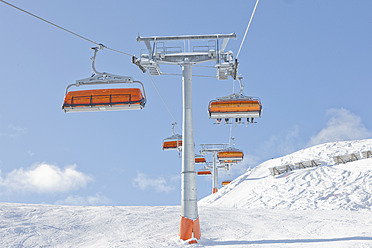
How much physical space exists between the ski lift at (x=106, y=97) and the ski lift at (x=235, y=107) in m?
3.89

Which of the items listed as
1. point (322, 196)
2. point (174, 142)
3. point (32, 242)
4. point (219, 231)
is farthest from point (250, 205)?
point (32, 242)

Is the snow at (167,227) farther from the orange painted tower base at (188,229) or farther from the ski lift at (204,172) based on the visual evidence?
the ski lift at (204,172)

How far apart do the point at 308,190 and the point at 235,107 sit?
12.4m

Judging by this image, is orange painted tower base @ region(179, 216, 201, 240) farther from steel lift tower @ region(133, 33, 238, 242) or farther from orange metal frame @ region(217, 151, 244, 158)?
orange metal frame @ region(217, 151, 244, 158)

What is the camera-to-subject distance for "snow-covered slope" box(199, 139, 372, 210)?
68.2ft

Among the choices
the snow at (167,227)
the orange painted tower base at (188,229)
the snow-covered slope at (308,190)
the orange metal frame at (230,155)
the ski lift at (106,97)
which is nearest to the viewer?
the snow at (167,227)

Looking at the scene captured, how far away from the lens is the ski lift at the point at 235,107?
46.4 ft

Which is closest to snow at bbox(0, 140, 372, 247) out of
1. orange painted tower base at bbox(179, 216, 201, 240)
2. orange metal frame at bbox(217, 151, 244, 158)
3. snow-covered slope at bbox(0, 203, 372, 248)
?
snow-covered slope at bbox(0, 203, 372, 248)

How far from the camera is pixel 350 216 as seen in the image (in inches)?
580

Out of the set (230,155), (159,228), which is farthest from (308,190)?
(159,228)

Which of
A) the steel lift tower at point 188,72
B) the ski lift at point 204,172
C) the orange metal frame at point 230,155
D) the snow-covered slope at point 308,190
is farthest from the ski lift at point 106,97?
the ski lift at point 204,172

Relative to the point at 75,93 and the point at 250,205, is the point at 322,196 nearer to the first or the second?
the point at 250,205

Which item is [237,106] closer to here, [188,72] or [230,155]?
[188,72]

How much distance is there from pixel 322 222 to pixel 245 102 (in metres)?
5.33
